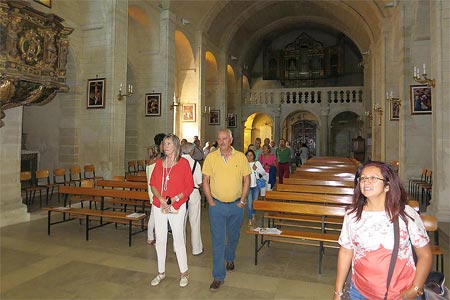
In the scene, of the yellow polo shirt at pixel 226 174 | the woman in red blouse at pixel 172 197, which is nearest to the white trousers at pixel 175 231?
the woman in red blouse at pixel 172 197

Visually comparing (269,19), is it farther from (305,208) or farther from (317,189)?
(305,208)

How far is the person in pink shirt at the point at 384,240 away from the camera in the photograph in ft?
6.30

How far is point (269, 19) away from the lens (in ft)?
74.4

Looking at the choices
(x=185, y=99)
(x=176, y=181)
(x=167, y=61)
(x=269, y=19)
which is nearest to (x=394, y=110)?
(x=167, y=61)

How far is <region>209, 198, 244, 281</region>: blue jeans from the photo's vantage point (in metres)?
3.78

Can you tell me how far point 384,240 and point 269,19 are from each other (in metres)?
22.9

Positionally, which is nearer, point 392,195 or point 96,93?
point 392,195

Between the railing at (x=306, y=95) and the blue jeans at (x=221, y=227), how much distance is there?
1960cm

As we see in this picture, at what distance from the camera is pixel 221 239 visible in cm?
381

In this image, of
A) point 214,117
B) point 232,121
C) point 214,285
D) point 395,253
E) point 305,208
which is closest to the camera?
point 395,253

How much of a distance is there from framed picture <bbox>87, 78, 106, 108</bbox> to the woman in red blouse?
747cm

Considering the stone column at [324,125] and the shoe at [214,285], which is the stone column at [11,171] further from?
the stone column at [324,125]

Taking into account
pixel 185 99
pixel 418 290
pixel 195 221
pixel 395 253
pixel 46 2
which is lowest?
pixel 195 221

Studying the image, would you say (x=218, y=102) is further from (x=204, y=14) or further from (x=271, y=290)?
(x=271, y=290)
